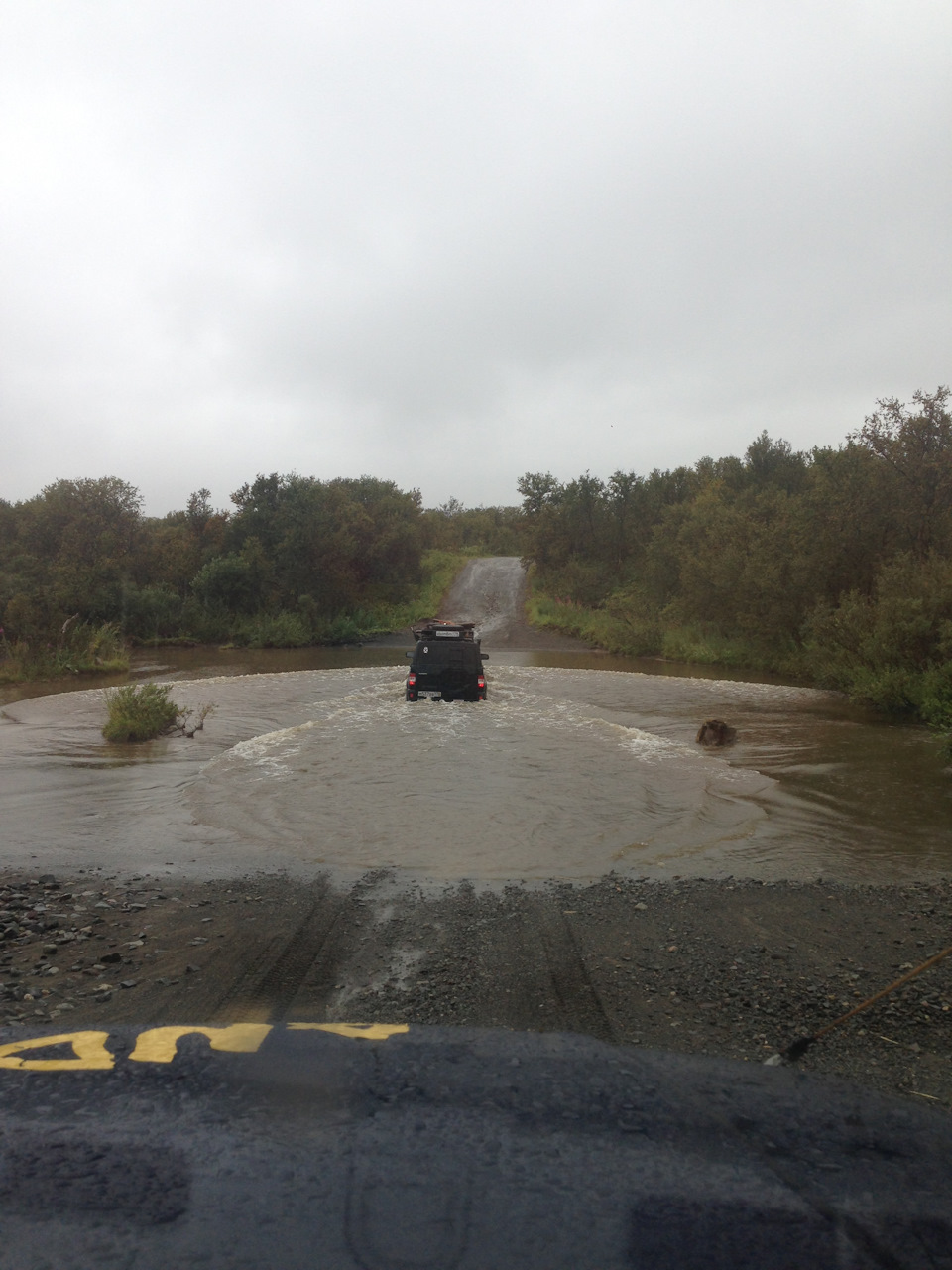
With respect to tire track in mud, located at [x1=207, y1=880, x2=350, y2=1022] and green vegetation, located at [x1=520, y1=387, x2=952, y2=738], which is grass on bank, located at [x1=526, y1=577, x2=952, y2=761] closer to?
green vegetation, located at [x1=520, y1=387, x2=952, y2=738]

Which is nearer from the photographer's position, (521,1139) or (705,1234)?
(705,1234)

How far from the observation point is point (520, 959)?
17.7 feet

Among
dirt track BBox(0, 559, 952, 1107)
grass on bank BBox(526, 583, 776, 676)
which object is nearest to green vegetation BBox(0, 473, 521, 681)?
grass on bank BBox(526, 583, 776, 676)

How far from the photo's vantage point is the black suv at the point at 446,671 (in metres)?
19.2

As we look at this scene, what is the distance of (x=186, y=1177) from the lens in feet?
10.3

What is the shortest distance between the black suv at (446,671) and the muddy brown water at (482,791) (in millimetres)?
393

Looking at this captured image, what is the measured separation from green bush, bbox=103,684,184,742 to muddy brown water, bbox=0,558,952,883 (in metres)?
0.44

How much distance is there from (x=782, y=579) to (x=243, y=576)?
27.0m

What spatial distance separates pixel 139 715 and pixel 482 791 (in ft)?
24.5

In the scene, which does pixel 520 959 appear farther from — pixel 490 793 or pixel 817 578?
pixel 817 578

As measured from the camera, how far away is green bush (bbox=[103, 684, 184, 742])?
14727 millimetres

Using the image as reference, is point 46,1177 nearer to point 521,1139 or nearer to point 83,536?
point 521,1139

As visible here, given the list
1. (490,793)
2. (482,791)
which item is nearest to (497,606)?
(482,791)

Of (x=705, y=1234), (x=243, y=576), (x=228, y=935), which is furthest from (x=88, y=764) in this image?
(x=243, y=576)
